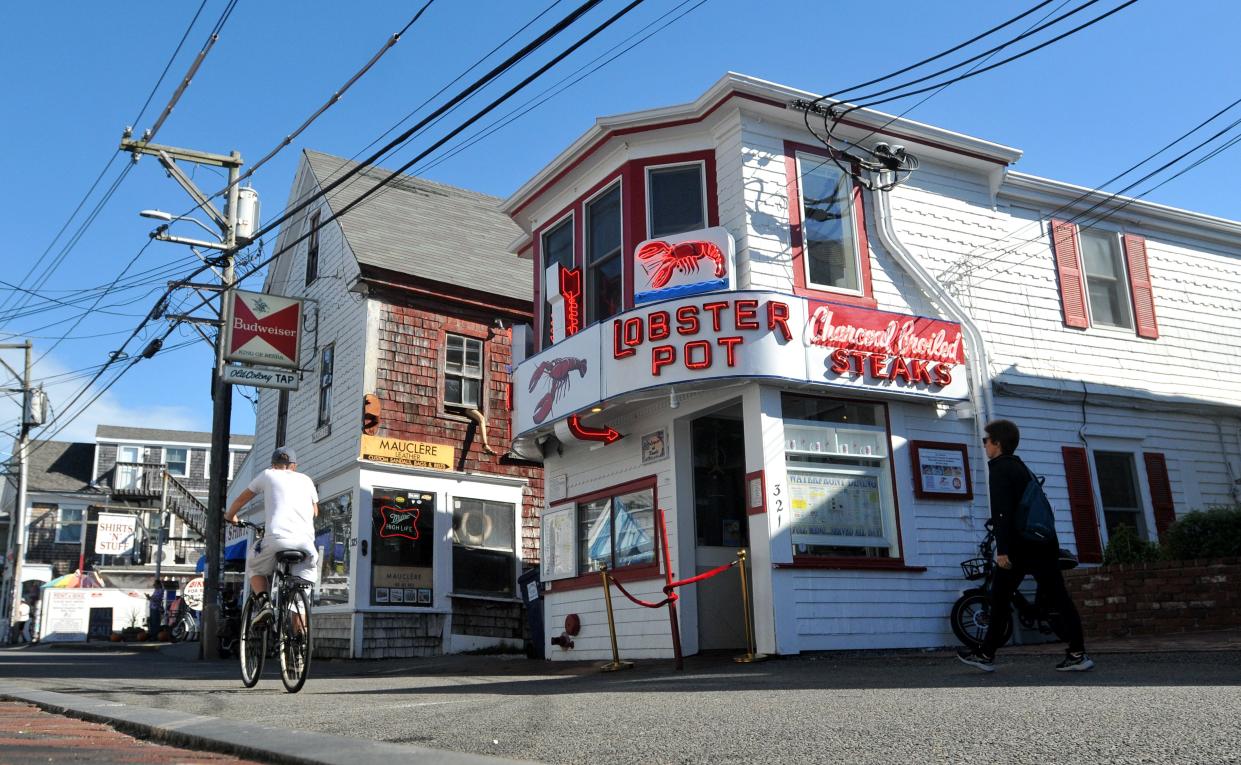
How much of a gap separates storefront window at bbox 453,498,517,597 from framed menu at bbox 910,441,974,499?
347 inches

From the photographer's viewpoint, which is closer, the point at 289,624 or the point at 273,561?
the point at 289,624

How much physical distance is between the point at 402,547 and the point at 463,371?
3.50 m

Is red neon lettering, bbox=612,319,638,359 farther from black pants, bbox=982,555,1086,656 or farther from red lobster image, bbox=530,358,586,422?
black pants, bbox=982,555,1086,656

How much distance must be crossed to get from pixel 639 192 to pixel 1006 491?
275 inches

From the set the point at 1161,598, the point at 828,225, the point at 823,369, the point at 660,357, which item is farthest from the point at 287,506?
the point at 1161,598

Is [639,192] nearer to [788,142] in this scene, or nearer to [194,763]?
[788,142]

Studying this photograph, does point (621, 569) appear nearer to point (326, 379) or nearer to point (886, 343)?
point (886, 343)

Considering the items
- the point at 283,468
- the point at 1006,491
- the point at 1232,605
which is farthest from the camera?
the point at 1232,605

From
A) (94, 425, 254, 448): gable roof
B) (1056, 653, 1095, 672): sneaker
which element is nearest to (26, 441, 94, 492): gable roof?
(94, 425, 254, 448): gable roof

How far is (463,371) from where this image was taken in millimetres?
19422

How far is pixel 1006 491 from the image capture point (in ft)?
25.3

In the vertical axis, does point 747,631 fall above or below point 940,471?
below

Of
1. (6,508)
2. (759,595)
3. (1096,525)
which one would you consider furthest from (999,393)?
(6,508)

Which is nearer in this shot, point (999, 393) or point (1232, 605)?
point (1232, 605)
